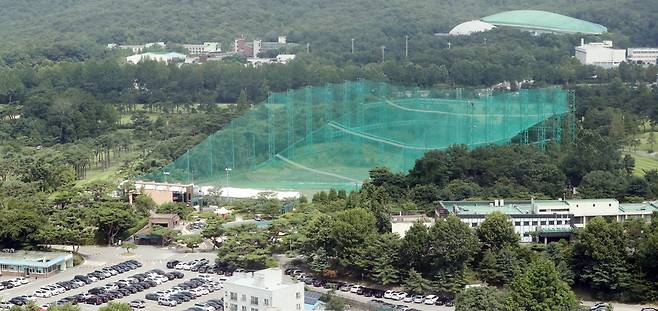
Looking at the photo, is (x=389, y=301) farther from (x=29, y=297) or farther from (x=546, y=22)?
(x=546, y=22)

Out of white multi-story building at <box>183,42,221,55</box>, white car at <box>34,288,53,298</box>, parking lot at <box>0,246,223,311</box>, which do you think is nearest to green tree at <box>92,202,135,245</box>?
parking lot at <box>0,246,223,311</box>

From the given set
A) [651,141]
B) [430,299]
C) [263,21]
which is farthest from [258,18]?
[430,299]

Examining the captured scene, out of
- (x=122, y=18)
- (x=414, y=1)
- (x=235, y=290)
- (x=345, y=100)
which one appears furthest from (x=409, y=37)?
(x=235, y=290)

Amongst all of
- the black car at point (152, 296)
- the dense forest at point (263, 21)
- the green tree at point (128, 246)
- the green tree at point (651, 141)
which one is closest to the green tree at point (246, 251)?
the green tree at point (128, 246)

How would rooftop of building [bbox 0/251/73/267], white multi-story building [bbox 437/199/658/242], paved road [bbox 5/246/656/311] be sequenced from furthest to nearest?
white multi-story building [bbox 437/199/658/242] < rooftop of building [bbox 0/251/73/267] < paved road [bbox 5/246/656/311]

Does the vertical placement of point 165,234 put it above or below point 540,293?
below

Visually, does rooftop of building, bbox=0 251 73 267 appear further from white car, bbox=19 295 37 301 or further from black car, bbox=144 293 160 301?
black car, bbox=144 293 160 301
